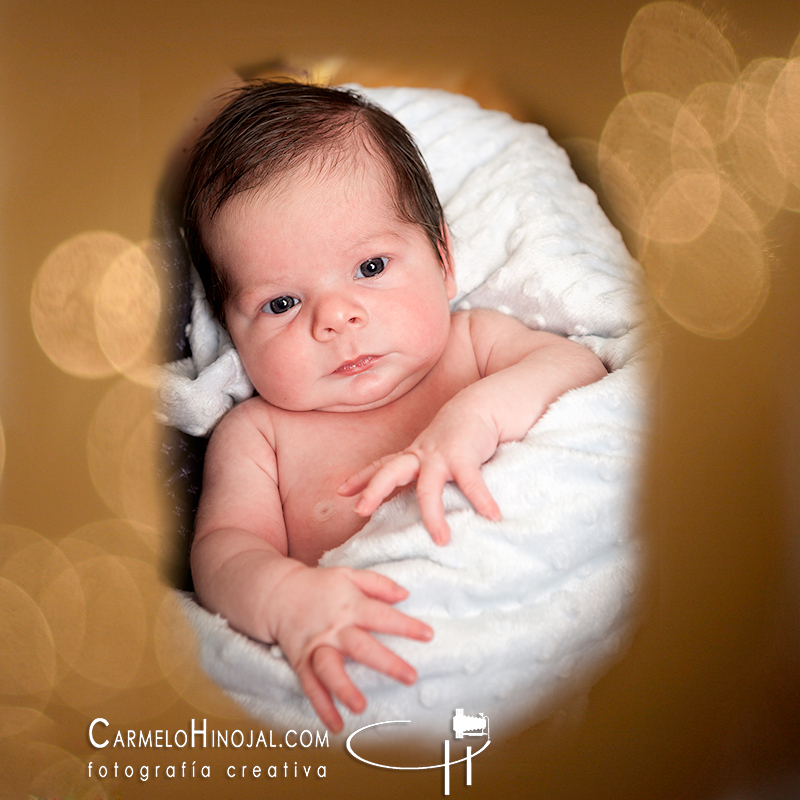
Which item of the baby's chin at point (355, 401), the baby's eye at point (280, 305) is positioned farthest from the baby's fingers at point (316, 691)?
the baby's eye at point (280, 305)

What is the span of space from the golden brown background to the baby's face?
0.14 m

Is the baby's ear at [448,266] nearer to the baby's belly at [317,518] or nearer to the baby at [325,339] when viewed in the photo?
the baby at [325,339]

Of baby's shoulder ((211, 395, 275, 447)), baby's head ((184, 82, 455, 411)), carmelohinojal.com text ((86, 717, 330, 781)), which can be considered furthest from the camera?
baby's shoulder ((211, 395, 275, 447))

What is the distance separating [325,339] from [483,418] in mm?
248

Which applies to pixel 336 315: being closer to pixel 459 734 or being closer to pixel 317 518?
pixel 317 518

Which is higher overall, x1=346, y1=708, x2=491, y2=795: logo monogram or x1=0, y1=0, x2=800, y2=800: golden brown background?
x1=0, y1=0, x2=800, y2=800: golden brown background

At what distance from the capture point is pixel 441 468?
76 centimetres

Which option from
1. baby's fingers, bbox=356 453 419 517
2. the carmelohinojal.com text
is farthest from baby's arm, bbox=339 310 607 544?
the carmelohinojal.com text

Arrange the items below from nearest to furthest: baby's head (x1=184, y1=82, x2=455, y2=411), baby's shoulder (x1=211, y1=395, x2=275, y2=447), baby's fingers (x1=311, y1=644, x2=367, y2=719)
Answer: baby's fingers (x1=311, y1=644, x2=367, y2=719) < baby's head (x1=184, y1=82, x2=455, y2=411) < baby's shoulder (x1=211, y1=395, x2=275, y2=447)

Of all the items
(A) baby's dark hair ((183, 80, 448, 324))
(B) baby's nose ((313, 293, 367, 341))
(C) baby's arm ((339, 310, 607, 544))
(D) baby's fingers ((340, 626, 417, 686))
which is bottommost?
(D) baby's fingers ((340, 626, 417, 686))

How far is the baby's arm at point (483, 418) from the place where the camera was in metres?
0.74

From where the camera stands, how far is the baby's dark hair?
89 cm

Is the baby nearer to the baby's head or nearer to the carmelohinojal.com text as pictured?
the baby's head

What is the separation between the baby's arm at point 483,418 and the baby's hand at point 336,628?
3.5 inches
